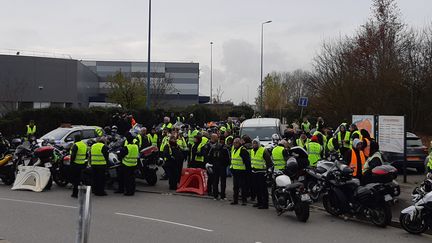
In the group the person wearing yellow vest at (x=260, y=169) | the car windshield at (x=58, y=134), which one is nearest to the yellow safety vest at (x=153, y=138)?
the car windshield at (x=58, y=134)

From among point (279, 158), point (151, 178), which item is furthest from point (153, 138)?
point (279, 158)

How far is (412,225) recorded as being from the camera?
9367mm

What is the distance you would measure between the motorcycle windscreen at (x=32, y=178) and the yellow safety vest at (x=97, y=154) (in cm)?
187

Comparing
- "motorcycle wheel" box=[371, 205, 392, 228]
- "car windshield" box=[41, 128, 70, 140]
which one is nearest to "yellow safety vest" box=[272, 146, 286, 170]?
"motorcycle wheel" box=[371, 205, 392, 228]

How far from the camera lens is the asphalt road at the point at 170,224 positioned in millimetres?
8661

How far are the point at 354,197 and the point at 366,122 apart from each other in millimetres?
7520

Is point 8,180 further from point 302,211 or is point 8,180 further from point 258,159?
point 302,211

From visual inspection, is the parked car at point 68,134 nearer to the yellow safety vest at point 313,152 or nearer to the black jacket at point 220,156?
the black jacket at point 220,156

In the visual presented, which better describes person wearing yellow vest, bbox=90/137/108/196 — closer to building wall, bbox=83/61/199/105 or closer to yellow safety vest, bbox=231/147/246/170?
yellow safety vest, bbox=231/147/246/170

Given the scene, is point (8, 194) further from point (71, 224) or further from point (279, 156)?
point (279, 156)

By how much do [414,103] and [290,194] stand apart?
1935 centimetres

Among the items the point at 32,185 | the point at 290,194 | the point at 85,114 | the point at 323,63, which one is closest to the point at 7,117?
the point at 85,114

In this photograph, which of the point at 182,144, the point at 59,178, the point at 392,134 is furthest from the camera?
the point at 182,144

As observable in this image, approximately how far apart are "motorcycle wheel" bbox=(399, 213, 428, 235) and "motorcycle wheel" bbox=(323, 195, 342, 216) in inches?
65.1
